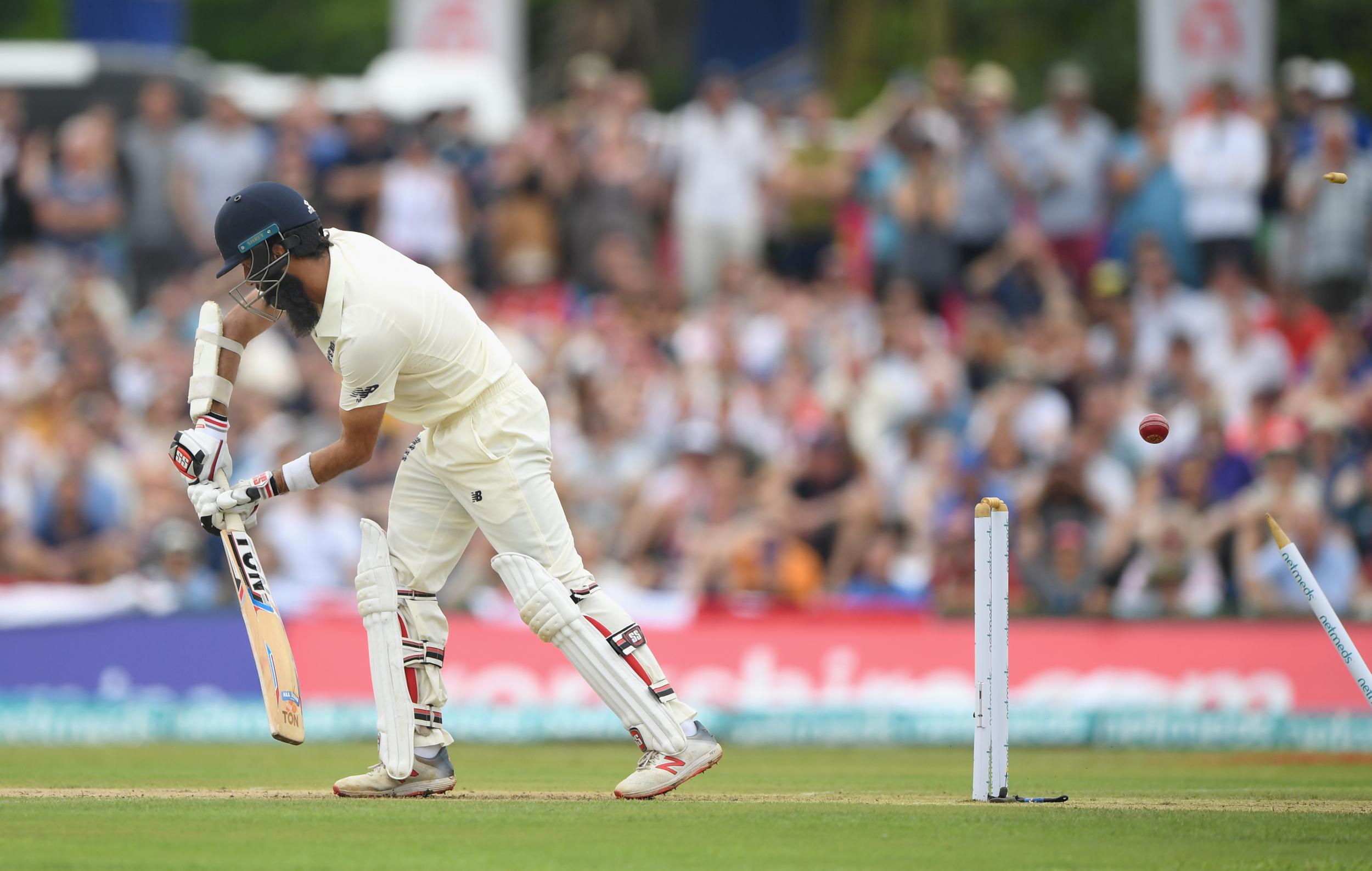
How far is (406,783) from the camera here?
7664 millimetres

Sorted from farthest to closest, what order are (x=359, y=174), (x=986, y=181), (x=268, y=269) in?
Result: (x=359, y=174) < (x=986, y=181) < (x=268, y=269)

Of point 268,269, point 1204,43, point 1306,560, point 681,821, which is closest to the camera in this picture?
point 681,821

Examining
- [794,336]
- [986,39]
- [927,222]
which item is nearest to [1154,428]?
[794,336]

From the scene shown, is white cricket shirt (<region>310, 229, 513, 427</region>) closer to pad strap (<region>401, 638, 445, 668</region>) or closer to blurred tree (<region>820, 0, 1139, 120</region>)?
pad strap (<region>401, 638, 445, 668</region>)

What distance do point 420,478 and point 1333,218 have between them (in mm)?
10420

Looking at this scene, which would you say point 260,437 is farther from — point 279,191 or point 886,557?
point 279,191

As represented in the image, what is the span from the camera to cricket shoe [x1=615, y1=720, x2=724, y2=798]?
296 inches

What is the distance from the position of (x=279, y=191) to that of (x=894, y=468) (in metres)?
7.80

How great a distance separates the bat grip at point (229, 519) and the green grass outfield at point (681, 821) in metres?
1.05

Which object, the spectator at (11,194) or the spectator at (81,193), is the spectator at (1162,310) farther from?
the spectator at (11,194)

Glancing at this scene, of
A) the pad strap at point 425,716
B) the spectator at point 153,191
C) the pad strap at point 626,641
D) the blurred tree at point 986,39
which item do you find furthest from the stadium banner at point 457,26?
the pad strap at point 626,641

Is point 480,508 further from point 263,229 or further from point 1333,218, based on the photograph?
point 1333,218

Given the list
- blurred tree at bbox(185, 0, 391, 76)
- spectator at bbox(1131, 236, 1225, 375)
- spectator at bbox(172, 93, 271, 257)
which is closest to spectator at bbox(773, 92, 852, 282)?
spectator at bbox(1131, 236, 1225, 375)

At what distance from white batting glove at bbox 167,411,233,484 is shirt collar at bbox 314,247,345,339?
0.62m
